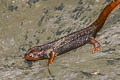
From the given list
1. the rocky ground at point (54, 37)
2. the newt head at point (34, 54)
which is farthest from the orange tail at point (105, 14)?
the newt head at point (34, 54)

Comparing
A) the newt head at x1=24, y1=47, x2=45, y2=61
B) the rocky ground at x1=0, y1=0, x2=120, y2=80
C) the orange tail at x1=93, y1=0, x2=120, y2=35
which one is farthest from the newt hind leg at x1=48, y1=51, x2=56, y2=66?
the orange tail at x1=93, y1=0, x2=120, y2=35

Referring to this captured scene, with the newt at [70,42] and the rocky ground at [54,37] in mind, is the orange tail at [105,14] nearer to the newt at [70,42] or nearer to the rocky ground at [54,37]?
the newt at [70,42]

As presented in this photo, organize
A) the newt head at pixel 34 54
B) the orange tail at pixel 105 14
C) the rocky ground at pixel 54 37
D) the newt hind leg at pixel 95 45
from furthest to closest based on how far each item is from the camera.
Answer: the orange tail at pixel 105 14 < the newt head at pixel 34 54 < the newt hind leg at pixel 95 45 < the rocky ground at pixel 54 37

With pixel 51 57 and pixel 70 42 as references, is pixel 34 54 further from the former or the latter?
pixel 70 42

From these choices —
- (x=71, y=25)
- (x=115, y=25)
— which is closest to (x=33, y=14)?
(x=71, y=25)

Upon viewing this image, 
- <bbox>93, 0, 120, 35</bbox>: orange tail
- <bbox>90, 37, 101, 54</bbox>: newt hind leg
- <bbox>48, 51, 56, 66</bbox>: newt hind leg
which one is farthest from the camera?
<bbox>93, 0, 120, 35</bbox>: orange tail

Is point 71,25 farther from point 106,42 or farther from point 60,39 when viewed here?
point 106,42

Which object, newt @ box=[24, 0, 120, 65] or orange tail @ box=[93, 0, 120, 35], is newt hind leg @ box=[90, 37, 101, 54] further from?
orange tail @ box=[93, 0, 120, 35]
